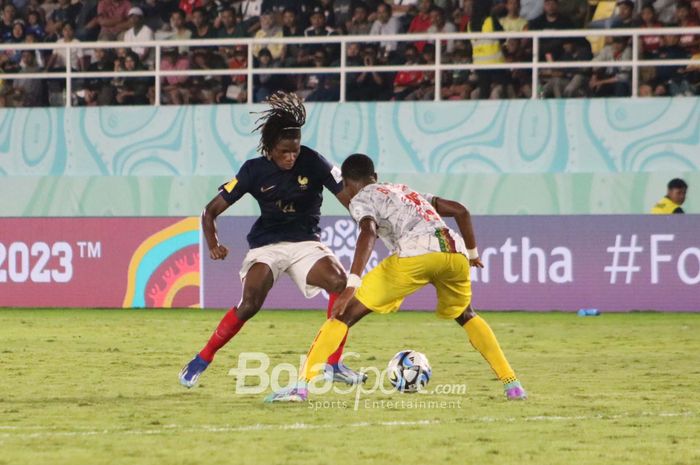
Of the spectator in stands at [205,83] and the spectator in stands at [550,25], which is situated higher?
the spectator in stands at [550,25]

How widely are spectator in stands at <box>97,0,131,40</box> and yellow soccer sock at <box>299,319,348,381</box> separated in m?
13.9

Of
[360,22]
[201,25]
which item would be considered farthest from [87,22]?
[360,22]

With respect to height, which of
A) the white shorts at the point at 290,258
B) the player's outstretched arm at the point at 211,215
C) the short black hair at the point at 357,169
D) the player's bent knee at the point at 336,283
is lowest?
the player's bent knee at the point at 336,283

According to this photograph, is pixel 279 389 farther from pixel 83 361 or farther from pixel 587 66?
pixel 587 66

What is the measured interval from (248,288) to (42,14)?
13.9m

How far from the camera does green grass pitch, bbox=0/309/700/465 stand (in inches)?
283

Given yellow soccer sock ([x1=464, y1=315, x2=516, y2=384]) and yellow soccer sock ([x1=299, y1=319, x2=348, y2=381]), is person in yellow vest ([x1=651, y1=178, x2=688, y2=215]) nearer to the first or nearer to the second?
yellow soccer sock ([x1=464, y1=315, x2=516, y2=384])

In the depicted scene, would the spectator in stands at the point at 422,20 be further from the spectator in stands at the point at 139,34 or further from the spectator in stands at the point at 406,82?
the spectator in stands at the point at 139,34

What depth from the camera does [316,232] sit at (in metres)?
10.6

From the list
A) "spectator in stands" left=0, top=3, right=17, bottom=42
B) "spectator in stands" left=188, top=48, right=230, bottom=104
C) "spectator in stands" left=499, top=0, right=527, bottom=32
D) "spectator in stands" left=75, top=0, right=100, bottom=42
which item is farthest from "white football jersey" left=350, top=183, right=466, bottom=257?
"spectator in stands" left=0, top=3, right=17, bottom=42

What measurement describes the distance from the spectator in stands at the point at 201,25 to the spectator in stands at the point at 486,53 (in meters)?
4.16

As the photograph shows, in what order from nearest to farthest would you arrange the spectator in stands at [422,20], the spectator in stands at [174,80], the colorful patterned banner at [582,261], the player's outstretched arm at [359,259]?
the player's outstretched arm at [359,259] < the colorful patterned banner at [582,261] < the spectator in stands at [422,20] < the spectator in stands at [174,80]

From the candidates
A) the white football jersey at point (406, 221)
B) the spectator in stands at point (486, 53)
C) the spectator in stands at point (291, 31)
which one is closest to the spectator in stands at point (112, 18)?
the spectator in stands at point (291, 31)

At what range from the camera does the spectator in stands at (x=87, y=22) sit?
22250 mm
